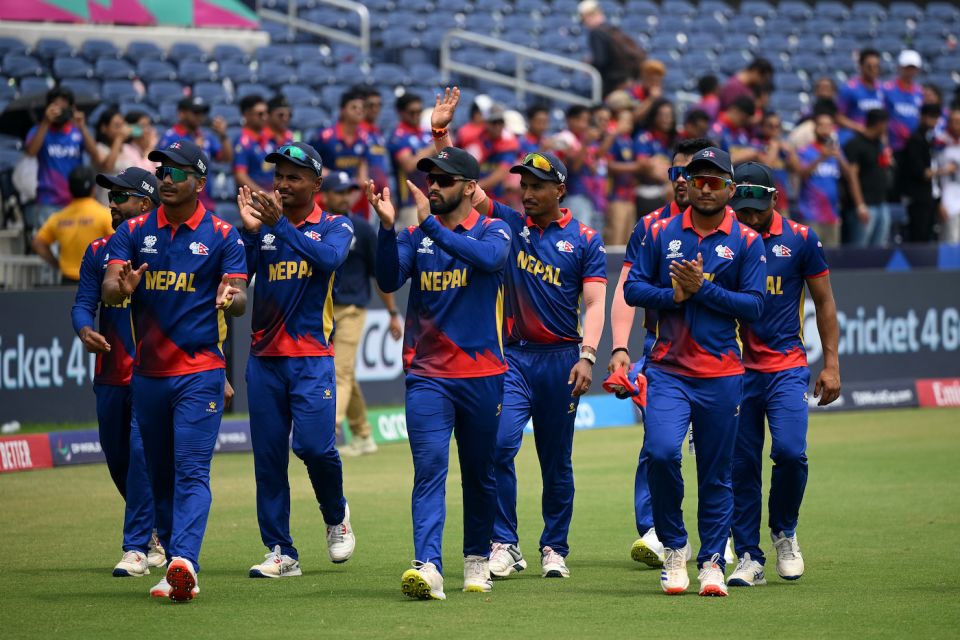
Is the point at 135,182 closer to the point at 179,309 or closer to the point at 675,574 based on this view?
the point at 179,309

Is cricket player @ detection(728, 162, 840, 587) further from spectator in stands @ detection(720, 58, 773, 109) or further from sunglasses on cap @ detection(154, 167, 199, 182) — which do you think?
spectator in stands @ detection(720, 58, 773, 109)

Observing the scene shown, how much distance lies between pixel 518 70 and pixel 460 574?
16.7m

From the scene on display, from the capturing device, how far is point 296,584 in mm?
9273

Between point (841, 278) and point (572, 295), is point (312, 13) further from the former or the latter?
point (572, 295)

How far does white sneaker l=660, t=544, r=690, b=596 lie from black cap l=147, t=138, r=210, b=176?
3.57 meters

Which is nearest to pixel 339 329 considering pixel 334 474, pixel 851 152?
pixel 334 474

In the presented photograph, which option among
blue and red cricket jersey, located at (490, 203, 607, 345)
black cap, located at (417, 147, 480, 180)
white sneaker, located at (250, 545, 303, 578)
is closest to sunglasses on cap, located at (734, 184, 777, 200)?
blue and red cricket jersey, located at (490, 203, 607, 345)

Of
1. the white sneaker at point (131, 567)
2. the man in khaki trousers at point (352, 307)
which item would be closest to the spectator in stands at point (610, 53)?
the man in khaki trousers at point (352, 307)

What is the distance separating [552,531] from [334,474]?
145 cm

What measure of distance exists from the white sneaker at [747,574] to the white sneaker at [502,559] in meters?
1.37

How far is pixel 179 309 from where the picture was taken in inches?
352

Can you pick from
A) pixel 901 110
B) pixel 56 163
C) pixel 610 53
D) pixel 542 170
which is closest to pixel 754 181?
pixel 542 170

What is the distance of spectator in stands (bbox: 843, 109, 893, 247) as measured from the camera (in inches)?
859

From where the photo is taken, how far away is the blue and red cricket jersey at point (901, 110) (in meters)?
23.6
